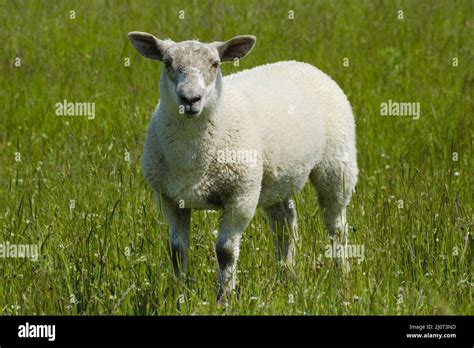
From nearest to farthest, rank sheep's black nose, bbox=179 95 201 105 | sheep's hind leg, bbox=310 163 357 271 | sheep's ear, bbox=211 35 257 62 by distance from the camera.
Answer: sheep's black nose, bbox=179 95 201 105 → sheep's ear, bbox=211 35 257 62 → sheep's hind leg, bbox=310 163 357 271

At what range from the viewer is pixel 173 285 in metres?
5.11

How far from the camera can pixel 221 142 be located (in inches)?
216

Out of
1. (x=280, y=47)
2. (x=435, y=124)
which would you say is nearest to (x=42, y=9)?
(x=280, y=47)

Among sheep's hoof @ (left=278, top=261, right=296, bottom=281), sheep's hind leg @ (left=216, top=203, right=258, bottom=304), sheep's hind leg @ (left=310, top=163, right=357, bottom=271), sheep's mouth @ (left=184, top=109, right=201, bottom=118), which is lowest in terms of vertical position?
sheep's hoof @ (left=278, top=261, right=296, bottom=281)

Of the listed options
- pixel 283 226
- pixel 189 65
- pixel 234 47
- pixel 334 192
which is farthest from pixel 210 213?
pixel 189 65

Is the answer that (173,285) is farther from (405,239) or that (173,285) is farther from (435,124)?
(435,124)

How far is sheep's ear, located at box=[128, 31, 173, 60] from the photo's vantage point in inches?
219

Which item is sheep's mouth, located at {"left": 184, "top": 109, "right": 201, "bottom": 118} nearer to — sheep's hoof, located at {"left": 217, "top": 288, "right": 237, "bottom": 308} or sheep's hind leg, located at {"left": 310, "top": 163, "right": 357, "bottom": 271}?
sheep's hoof, located at {"left": 217, "top": 288, "right": 237, "bottom": 308}

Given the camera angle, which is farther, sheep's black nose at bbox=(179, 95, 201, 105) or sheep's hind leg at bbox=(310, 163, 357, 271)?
sheep's hind leg at bbox=(310, 163, 357, 271)

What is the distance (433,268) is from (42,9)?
8.21 meters

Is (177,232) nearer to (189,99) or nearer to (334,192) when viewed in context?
(189,99)

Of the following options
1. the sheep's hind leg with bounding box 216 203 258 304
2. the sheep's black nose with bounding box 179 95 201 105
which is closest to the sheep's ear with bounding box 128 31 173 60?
the sheep's black nose with bounding box 179 95 201 105

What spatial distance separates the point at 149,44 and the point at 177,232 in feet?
3.61
